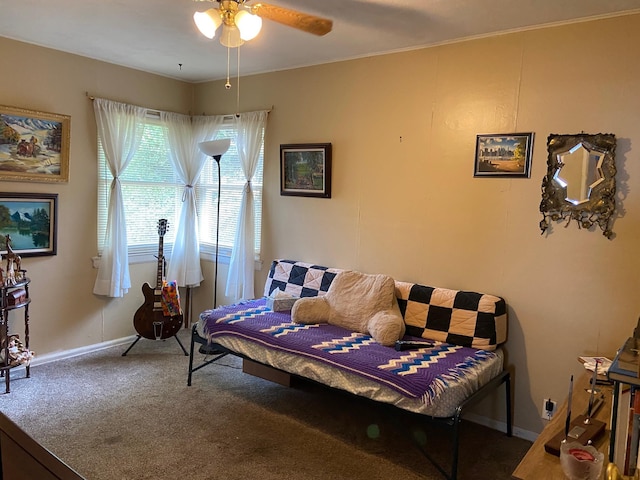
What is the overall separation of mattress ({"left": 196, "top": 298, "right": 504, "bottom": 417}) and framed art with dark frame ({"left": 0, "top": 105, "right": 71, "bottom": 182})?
5.63 feet

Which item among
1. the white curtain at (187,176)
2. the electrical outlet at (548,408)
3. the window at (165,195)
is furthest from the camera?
the white curtain at (187,176)

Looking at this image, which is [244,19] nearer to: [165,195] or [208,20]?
[208,20]

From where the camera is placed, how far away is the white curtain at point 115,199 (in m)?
4.01

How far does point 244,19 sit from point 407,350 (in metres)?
1.98

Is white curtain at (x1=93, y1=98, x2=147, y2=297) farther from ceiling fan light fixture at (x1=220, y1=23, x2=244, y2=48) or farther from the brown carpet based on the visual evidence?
ceiling fan light fixture at (x1=220, y1=23, x2=244, y2=48)

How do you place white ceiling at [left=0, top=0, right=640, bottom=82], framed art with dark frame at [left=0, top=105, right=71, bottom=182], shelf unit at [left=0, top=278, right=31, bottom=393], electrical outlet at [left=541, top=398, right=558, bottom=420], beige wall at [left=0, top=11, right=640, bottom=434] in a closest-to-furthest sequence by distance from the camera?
white ceiling at [left=0, top=0, right=640, bottom=82]
beige wall at [left=0, top=11, right=640, bottom=434]
electrical outlet at [left=541, top=398, right=558, bottom=420]
shelf unit at [left=0, top=278, right=31, bottom=393]
framed art with dark frame at [left=0, top=105, right=71, bottom=182]

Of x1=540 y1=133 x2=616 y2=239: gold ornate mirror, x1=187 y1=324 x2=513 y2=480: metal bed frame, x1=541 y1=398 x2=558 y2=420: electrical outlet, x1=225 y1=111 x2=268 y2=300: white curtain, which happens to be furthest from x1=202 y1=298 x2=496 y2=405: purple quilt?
x1=540 y1=133 x2=616 y2=239: gold ornate mirror

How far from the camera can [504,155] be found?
2.93m

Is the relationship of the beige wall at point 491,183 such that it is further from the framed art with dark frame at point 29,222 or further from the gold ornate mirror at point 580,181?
the framed art with dark frame at point 29,222

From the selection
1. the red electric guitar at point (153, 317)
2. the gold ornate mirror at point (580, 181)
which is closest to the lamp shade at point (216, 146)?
the red electric guitar at point (153, 317)

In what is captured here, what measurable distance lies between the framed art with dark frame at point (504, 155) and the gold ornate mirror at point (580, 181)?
128 mm

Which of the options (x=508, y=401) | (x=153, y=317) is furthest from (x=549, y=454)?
(x=153, y=317)

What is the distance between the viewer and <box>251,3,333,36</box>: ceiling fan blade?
1996mm

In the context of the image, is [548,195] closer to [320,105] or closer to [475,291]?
[475,291]
